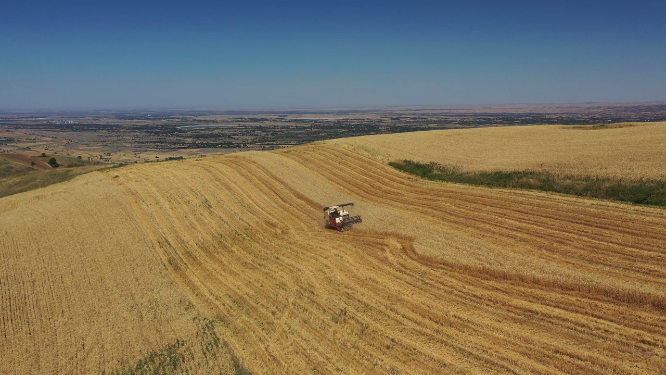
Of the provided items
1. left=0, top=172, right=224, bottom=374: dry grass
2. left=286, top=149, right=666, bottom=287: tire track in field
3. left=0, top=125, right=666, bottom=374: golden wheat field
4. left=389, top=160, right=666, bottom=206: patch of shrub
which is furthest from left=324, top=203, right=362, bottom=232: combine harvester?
left=0, top=172, right=224, bottom=374: dry grass

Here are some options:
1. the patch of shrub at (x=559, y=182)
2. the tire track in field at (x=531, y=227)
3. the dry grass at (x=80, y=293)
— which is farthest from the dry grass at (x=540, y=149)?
the dry grass at (x=80, y=293)

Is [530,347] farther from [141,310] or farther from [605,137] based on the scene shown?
[605,137]

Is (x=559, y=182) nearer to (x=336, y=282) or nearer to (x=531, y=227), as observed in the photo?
(x=531, y=227)

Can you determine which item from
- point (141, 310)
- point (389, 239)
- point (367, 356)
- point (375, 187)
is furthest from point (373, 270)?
point (375, 187)

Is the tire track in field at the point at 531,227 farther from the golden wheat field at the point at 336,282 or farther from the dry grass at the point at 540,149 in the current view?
the dry grass at the point at 540,149

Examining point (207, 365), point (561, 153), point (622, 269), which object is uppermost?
point (561, 153)

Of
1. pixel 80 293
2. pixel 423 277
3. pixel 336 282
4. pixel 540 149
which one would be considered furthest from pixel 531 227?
pixel 80 293

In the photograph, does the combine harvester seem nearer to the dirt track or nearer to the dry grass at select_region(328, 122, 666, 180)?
the dirt track
